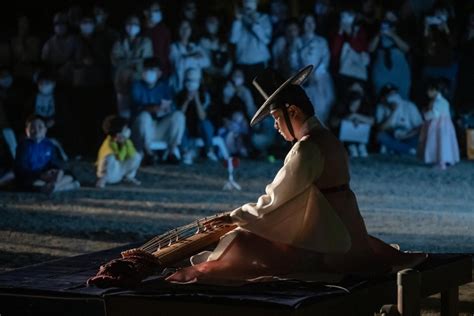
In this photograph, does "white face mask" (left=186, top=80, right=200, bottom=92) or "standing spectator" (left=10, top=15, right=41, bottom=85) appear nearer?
"white face mask" (left=186, top=80, right=200, bottom=92)

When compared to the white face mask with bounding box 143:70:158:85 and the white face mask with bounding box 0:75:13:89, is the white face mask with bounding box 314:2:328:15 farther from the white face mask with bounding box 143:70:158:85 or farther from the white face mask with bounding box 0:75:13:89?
the white face mask with bounding box 0:75:13:89

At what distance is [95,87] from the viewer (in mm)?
14773

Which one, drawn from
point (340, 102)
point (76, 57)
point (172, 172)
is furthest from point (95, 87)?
point (340, 102)

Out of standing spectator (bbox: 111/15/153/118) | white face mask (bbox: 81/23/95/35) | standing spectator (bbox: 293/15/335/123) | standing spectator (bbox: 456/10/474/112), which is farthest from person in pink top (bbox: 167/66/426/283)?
standing spectator (bbox: 456/10/474/112)

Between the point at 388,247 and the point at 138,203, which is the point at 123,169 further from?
the point at 388,247

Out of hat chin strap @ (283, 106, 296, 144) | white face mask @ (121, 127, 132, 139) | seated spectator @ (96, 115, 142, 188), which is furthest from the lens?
white face mask @ (121, 127, 132, 139)

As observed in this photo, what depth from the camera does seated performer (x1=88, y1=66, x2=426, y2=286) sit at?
5.70 m

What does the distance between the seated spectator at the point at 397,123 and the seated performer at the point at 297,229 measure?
28.7 feet

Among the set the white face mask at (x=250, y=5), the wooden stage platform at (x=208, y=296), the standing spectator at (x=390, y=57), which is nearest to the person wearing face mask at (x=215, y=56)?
the white face mask at (x=250, y=5)

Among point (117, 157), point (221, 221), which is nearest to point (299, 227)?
point (221, 221)

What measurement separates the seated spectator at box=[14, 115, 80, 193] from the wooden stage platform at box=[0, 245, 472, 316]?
19.2 feet

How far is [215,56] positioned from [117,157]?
2971mm

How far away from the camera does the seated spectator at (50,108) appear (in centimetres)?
1418

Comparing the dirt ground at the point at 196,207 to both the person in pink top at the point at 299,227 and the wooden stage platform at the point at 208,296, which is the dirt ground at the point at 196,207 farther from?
the person in pink top at the point at 299,227
